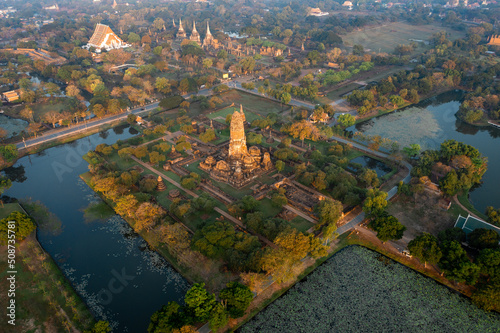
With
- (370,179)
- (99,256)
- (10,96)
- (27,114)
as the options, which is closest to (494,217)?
(370,179)

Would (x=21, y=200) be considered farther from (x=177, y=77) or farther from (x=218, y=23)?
(x=218, y=23)

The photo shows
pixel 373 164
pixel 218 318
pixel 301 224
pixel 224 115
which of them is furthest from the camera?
pixel 224 115

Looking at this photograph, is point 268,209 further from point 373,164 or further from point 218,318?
point 373,164

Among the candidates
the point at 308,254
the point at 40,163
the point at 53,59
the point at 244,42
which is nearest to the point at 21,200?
the point at 40,163

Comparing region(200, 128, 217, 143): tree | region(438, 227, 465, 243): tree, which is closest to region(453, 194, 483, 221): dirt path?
region(438, 227, 465, 243): tree

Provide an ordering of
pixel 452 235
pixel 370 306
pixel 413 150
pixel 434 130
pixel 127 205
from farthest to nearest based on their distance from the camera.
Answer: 1. pixel 434 130
2. pixel 413 150
3. pixel 127 205
4. pixel 452 235
5. pixel 370 306

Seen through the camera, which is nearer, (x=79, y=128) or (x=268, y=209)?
(x=268, y=209)

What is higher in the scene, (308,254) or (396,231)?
(396,231)

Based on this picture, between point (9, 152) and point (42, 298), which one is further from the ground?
point (9, 152)
